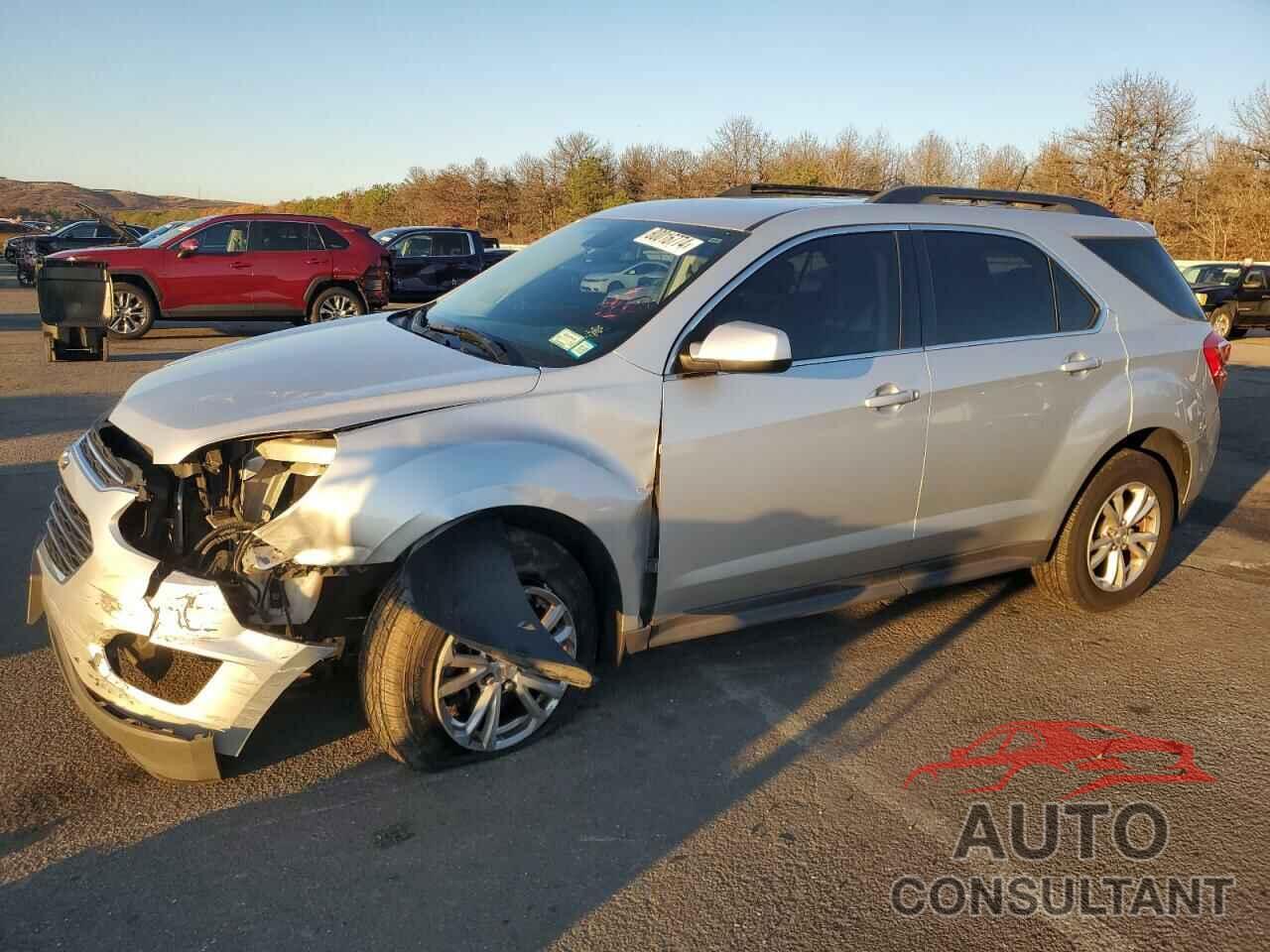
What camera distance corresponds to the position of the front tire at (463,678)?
307 centimetres

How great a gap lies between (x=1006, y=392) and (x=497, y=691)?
2.49 m

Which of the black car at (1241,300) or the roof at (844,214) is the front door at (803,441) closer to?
the roof at (844,214)

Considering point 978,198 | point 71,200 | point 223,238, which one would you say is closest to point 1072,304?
point 978,198

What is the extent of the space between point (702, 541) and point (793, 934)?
4.52 ft

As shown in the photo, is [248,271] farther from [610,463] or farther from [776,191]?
[610,463]

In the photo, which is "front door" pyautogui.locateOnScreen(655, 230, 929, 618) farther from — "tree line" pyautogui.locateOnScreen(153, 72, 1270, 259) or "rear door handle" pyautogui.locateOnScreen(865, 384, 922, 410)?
"tree line" pyautogui.locateOnScreen(153, 72, 1270, 259)

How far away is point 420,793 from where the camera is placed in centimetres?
318

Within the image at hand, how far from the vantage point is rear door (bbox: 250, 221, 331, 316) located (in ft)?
47.8

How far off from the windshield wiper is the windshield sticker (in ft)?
0.62

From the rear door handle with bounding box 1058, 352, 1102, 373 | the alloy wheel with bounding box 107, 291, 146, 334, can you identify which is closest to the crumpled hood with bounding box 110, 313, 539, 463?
the rear door handle with bounding box 1058, 352, 1102, 373

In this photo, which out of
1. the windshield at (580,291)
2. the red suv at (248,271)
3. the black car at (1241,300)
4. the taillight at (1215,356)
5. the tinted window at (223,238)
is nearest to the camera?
the windshield at (580,291)

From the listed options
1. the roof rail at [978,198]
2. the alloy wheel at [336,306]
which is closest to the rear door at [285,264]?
the alloy wheel at [336,306]

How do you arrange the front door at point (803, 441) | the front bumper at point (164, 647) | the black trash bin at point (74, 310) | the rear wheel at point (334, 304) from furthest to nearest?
1. the rear wheel at point (334, 304)
2. the black trash bin at point (74, 310)
3. the front door at point (803, 441)
4. the front bumper at point (164, 647)

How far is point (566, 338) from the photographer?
3.67 metres
